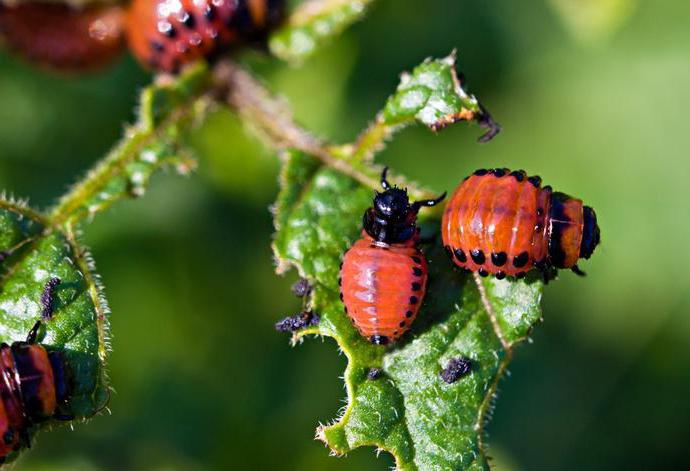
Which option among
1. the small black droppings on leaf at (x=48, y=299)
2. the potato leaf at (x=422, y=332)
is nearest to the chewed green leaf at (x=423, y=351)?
the potato leaf at (x=422, y=332)

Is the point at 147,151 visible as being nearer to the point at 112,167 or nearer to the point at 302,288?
the point at 112,167

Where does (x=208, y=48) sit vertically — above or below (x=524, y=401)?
above

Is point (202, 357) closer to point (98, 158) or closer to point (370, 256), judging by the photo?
point (98, 158)

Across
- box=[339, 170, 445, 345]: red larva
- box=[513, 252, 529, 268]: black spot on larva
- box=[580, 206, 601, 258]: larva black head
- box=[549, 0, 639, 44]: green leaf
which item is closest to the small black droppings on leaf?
box=[339, 170, 445, 345]: red larva

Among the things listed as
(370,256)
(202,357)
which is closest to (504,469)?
(202,357)

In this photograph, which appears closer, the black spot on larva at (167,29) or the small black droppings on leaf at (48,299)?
the small black droppings on leaf at (48,299)

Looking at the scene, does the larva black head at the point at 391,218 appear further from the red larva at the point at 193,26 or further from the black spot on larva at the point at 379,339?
the red larva at the point at 193,26
